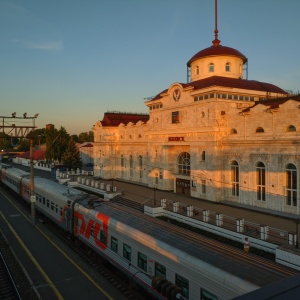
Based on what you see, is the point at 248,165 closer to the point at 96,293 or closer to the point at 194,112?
the point at 194,112

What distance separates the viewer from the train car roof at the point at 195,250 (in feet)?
27.9

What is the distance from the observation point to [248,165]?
24281mm

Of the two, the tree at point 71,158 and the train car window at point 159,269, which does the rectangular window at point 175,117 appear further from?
the tree at point 71,158

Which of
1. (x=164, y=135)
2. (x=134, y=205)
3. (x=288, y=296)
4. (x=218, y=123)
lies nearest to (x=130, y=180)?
(x=164, y=135)

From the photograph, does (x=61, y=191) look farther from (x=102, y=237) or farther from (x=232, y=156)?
(x=232, y=156)

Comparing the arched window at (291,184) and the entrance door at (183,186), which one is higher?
the arched window at (291,184)

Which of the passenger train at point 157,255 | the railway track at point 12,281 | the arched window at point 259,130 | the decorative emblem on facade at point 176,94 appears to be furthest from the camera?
the decorative emblem on facade at point 176,94

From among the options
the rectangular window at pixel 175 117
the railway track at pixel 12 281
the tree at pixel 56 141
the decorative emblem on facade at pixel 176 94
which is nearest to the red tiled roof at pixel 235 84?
the decorative emblem on facade at pixel 176 94

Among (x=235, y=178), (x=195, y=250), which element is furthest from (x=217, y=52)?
(x=195, y=250)

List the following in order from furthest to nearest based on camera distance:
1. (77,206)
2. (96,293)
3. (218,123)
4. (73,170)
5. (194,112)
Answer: (73,170), (194,112), (218,123), (77,206), (96,293)

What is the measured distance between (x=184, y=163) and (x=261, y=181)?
33.0ft

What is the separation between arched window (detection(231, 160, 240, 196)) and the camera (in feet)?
84.0

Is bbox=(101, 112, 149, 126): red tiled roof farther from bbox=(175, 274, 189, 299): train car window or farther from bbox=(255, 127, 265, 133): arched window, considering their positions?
bbox=(175, 274, 189, 299): train car window

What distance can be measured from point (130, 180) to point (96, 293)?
92.6 feet
